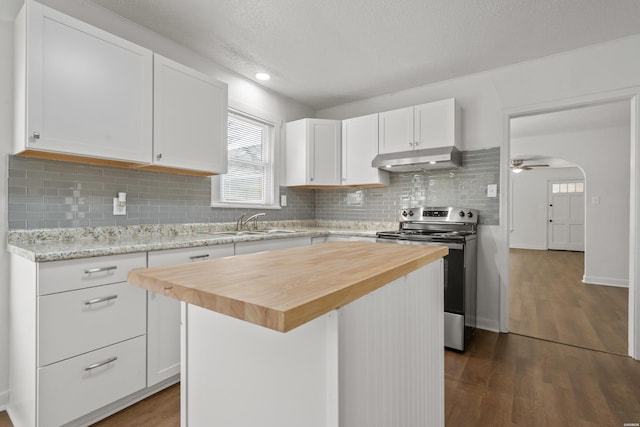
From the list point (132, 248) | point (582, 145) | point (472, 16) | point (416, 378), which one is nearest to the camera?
point (416, 378)

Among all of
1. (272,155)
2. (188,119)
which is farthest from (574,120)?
(188,119)

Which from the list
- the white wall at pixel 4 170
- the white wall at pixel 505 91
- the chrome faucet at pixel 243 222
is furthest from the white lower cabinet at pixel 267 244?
the white wall at pixel 505 91

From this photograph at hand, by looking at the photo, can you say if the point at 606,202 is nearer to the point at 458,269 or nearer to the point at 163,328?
the point at 458,269

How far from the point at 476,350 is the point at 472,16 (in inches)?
100

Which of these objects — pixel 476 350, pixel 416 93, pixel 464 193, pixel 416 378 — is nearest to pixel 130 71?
pixel 416 378

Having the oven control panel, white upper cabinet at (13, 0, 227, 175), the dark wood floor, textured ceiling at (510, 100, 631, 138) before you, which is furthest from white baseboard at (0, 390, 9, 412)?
textured ceiling at (510, 100, 631, 138)

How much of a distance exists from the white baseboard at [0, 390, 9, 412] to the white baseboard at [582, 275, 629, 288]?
654 centimetres

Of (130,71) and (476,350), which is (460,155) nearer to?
(476,350)

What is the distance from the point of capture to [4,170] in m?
1.81

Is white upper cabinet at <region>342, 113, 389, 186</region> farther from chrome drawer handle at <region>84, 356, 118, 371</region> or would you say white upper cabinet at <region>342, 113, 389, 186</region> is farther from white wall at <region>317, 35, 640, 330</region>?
chrome drawer handle at <region>84, 356, 118, 371</region>

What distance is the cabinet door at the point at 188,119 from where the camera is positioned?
2.21 meters

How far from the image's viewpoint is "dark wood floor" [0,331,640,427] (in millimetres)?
1727

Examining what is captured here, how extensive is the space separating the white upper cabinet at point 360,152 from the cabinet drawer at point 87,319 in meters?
2.48

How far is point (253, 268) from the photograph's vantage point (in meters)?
0.99
